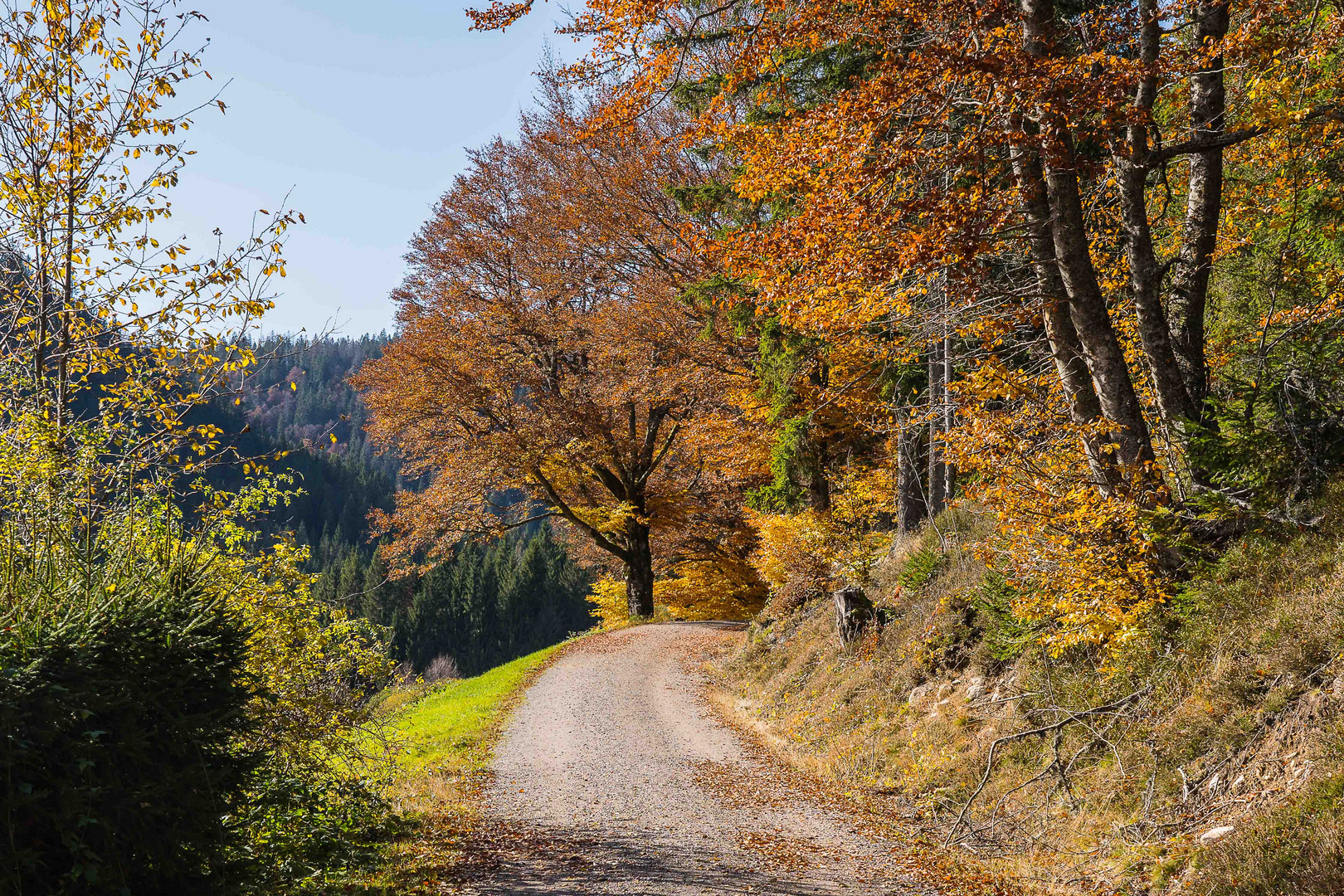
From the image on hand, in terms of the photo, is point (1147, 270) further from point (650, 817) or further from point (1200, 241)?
point (650, 817)

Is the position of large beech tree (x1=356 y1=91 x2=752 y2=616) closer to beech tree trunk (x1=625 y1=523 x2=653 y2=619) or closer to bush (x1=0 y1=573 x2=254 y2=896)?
beech tree trunk (x1=625 y1=523 x2=653 y2=619)

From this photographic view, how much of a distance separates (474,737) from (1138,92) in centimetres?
1139

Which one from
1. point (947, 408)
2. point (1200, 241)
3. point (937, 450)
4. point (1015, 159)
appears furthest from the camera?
point (937, 450)

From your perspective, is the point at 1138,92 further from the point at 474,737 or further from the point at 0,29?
the point at 474,737

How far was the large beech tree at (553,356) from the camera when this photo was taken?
17750 mm

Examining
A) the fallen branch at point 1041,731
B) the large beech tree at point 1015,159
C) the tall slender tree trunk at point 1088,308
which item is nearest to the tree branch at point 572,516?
the large beech tree at point 1015,159

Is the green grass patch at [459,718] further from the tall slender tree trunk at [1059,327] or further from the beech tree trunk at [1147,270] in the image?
the beech tree trunk at [1147,270]

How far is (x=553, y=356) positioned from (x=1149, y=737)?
18.1 m

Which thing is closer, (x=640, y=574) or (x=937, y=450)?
(x=937, y=450)

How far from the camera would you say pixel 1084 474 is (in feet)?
24.4

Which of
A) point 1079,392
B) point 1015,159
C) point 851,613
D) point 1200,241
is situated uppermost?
point 1015,159

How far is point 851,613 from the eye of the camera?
12.2 meters

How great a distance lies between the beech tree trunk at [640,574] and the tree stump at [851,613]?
12.0 meters

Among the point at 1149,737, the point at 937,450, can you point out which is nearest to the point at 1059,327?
the point at 1149,737
